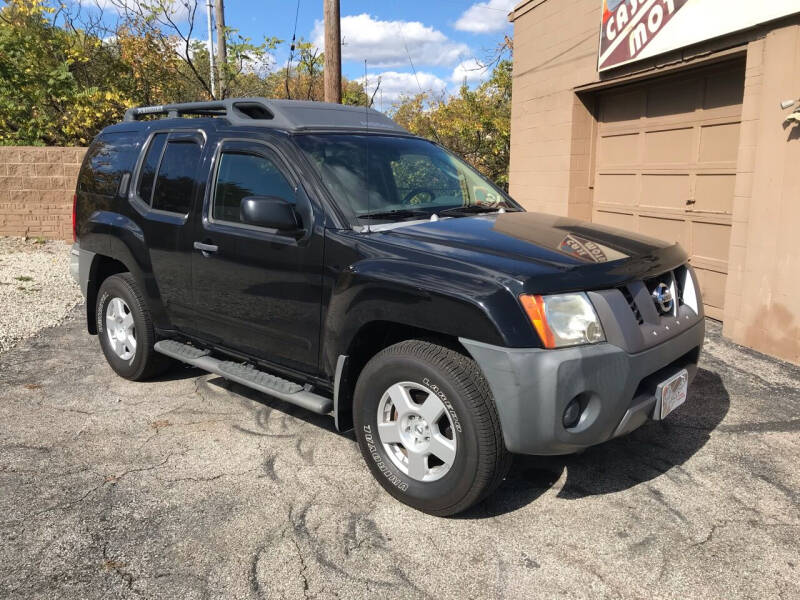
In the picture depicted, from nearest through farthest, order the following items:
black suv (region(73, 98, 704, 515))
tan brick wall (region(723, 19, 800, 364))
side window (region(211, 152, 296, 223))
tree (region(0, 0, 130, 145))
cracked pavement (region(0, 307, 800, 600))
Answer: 1. cracked pavement (region(0, 307, 800, 600))
2. black suv (region(73, 98, 704, 515))
3. side window (region(211, 152, 296, 223))
4. tan brick wall (region(723, 19, 800, 364))
5. tree (region(0, 0, 130, 145))

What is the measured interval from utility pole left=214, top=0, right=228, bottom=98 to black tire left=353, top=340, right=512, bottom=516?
1221 cm

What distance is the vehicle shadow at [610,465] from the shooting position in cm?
349

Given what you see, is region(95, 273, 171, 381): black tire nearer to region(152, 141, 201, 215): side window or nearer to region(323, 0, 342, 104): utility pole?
region(152, 141, 201, 215): side window

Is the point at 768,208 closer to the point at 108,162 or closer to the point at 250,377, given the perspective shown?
the point at 250,377

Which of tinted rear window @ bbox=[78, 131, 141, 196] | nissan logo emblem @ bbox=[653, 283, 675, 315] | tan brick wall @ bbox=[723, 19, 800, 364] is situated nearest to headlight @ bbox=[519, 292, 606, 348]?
nissan logo emblem @ bbox=[653, 283, 675, 315]

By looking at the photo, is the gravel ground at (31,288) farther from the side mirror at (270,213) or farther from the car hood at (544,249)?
the car hood at (544,249)

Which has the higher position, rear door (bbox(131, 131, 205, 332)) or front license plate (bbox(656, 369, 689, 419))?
rear door (bbox(131, 131, 205, 332))

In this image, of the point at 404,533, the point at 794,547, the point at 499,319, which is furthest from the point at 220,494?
the point at 794,547

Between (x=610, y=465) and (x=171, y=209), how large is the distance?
3.27 m

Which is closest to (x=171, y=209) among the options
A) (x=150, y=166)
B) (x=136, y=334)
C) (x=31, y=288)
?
(x=150, y=166)

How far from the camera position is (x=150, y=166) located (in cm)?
484

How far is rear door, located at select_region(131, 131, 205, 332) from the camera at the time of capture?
4.43 meters

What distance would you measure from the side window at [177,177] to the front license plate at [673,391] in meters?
3.10

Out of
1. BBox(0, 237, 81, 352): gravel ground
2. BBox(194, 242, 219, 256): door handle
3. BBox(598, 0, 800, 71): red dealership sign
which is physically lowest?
BBox(0, 237, 81, 352): gravel ground
